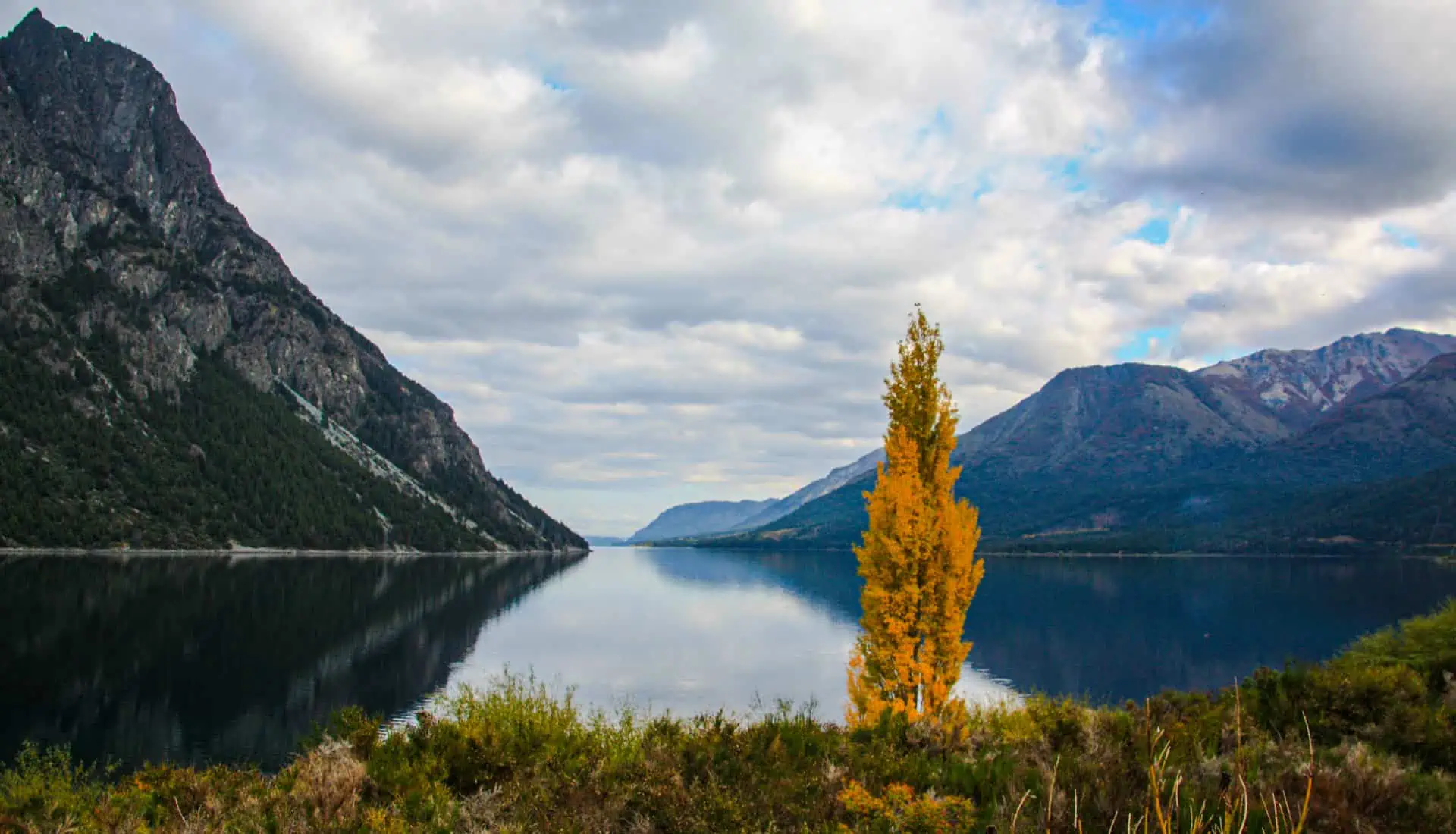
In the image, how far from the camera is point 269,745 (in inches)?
1404

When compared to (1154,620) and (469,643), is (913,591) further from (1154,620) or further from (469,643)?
(1154,620)

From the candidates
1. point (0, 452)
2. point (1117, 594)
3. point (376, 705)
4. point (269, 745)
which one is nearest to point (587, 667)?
point (376, 705)

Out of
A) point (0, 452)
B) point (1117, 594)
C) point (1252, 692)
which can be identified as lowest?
point (1117, 594)

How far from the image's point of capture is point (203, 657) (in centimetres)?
5431

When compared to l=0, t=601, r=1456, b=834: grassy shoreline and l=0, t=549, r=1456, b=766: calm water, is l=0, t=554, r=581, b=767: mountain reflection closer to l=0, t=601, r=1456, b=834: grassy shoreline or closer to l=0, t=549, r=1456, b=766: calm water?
l=0, t=549, r=1456, b=766: calm water

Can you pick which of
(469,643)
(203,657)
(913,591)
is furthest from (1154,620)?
(203,657)

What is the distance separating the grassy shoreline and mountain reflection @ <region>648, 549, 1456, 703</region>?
8.37 metres

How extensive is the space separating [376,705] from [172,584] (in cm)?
7572

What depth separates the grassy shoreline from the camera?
27.3 feet

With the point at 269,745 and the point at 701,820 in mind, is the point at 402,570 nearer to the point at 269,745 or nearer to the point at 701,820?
the point at 269,745

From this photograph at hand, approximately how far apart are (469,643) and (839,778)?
6753 centimetres

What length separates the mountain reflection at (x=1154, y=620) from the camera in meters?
65.9

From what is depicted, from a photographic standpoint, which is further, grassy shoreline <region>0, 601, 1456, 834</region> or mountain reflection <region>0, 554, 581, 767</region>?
mountain reflection <region>0, 554, 581, 767</region>

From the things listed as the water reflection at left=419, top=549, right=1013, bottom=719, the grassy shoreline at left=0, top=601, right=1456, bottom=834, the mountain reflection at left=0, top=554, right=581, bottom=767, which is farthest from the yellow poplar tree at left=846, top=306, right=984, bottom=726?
the mountain reflection at left=0, top=554, right=581, bottom=767
